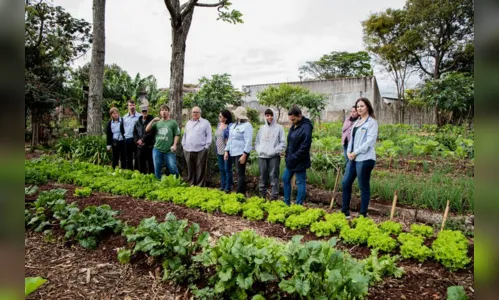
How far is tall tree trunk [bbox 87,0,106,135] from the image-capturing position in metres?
10.4

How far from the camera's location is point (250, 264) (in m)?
2.31

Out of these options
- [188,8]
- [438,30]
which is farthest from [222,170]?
[438,30]

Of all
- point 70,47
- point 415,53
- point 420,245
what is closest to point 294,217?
point 420,245

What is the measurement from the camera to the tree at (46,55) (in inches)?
Result: 493

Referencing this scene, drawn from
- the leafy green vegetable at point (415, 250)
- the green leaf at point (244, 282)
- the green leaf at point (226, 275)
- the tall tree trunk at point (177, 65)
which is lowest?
the leafy green vegetable at point (415, 250)

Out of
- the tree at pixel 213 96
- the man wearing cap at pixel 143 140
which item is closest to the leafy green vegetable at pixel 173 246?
the man wearing cap at pixel 143 140

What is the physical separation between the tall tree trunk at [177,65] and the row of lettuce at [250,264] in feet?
15.9

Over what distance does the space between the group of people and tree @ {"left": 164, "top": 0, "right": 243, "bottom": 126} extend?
45.3 inches

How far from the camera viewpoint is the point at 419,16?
67.0 ft

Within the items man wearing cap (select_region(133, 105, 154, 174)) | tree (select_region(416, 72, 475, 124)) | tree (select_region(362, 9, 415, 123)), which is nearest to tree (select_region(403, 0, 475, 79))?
tree (select_region(362, 9, 415, 123))

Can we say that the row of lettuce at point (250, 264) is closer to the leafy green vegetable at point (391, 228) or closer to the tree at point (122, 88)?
the leafy green vegetable at point (391, 228)

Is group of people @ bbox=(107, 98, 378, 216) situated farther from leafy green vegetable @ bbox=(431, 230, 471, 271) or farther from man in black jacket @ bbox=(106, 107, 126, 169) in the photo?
leafy green vegetable @ bbox=(431, 230, 471, 271)
